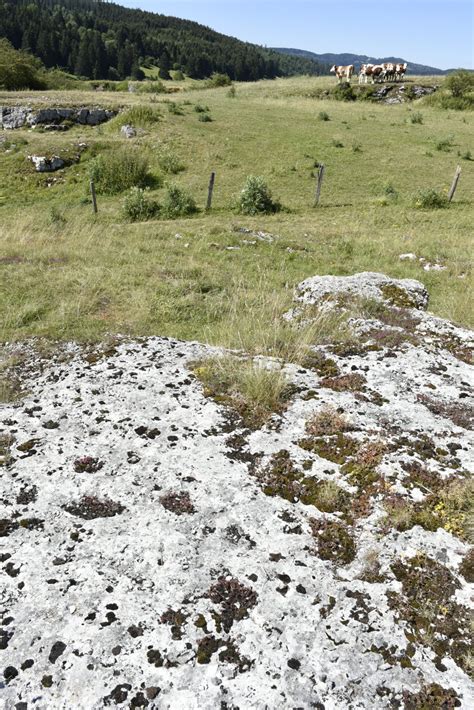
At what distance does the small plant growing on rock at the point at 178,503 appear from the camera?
309 centimetres

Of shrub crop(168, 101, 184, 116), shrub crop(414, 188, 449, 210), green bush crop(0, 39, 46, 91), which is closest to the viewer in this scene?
shrub crop(414, 188, 449, 210)

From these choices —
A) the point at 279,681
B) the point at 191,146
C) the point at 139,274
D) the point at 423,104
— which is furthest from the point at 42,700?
the point at 423,104

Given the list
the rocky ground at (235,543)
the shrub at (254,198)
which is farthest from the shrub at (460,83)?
the rocky ground at (235,543)

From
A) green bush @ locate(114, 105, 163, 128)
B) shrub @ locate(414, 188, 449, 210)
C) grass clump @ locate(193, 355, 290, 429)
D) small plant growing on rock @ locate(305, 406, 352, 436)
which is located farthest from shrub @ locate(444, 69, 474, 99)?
small plant growing on rock @ locate(305, 406, 352, 436)

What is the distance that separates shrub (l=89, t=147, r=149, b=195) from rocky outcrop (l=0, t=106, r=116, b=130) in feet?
41.0

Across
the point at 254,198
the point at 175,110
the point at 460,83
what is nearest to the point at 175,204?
the point at 254,198

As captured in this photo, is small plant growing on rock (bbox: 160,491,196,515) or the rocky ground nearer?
the rocky ground

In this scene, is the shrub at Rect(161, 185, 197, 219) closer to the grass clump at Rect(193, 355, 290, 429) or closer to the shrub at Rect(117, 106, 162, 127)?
the shrub at Rect(117, 106, 162, 127)

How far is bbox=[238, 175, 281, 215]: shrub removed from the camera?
22.6 m

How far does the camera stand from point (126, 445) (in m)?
3.68

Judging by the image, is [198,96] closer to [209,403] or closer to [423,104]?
[423,104]

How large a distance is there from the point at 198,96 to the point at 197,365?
54844mm

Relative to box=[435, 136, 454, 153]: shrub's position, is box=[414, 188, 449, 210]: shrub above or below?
below

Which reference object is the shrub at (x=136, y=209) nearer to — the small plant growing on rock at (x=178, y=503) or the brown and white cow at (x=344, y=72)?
the small plant growing on rock at (x=178, y=503)
